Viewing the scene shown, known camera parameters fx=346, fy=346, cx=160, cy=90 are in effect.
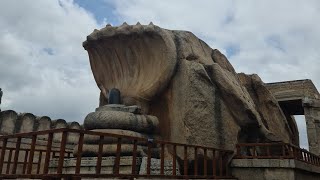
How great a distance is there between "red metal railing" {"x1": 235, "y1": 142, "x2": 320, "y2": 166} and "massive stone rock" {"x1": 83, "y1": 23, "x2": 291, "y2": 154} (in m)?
0.31

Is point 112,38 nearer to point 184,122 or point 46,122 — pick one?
point 184,122

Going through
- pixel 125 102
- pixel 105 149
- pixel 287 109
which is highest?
pixel 287 109

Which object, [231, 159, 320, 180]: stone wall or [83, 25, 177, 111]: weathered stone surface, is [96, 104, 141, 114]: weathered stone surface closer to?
[83, 25, 177, 111]: weathered stone surface

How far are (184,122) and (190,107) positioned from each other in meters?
0.40

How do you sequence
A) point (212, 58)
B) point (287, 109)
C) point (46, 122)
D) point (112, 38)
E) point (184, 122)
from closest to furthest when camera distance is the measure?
point (184, 122), point (112, 38), point (212, 58), point (46, 122), point (287, 109)

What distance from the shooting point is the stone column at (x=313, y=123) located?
814 inches

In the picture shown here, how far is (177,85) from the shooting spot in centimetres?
904

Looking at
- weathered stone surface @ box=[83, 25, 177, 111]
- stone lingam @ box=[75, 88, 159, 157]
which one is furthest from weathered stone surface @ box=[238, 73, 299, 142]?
stone lingam @ box=[75, 88, 159, 157]

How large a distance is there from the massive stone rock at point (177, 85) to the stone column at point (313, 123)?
12.2 meters

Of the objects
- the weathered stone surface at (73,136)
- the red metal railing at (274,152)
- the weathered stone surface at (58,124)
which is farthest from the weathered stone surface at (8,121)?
the red metal railing at (274,152)

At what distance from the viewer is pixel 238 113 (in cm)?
914

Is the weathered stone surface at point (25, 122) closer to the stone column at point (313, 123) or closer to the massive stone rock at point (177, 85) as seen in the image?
the massive stone rock at point (177, 85)

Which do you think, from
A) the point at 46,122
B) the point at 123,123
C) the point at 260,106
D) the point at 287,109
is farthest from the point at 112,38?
the point at 287,109

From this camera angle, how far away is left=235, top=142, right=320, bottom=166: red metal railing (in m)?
7.96
